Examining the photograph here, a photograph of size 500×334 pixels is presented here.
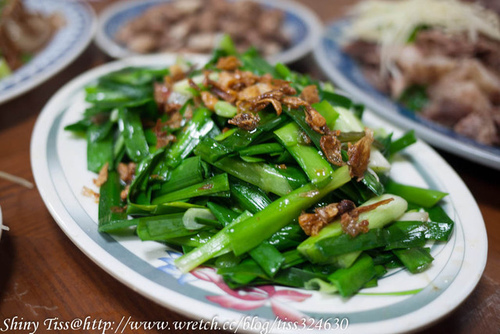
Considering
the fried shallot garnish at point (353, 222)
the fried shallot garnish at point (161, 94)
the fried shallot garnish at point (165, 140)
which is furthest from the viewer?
the fried shallot garnish at point (161, 94)

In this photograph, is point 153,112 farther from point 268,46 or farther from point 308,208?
point 268,46

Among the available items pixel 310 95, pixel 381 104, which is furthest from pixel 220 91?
pixel 381 104

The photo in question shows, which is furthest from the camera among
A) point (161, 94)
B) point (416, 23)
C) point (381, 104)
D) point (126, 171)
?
point (416, 23)

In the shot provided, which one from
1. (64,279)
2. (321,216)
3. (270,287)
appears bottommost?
(64,279)

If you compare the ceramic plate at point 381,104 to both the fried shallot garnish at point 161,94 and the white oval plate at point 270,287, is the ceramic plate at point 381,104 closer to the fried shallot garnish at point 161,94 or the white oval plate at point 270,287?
the white oval plate at point 270,287

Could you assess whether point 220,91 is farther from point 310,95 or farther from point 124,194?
point 124,194

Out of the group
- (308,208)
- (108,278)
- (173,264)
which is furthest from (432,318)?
(108,278)

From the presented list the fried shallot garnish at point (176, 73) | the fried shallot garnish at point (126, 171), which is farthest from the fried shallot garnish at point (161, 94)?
the fried shallot garnish at point (126, 171)

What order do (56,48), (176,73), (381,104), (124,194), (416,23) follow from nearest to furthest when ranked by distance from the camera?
(124,194) < (176,73) < (381,104) < (56,48) < (416,23)
